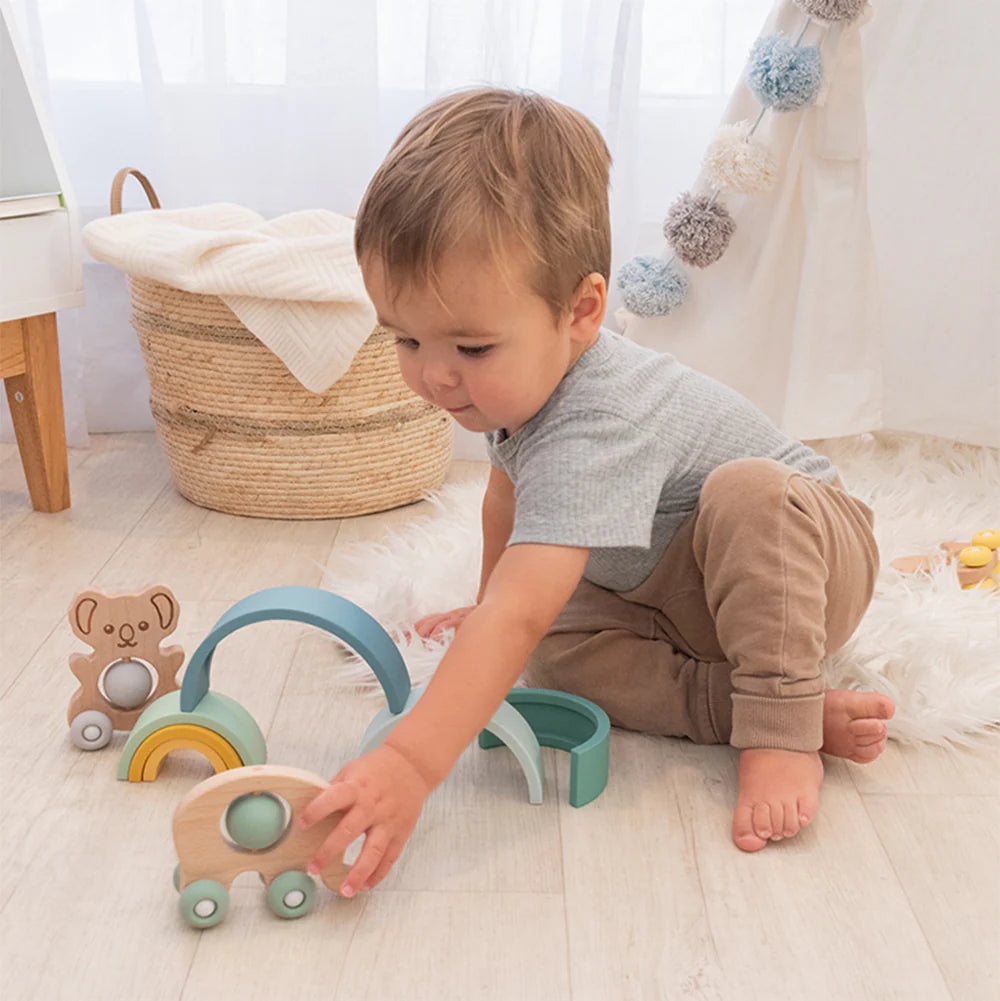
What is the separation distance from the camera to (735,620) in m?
0.93

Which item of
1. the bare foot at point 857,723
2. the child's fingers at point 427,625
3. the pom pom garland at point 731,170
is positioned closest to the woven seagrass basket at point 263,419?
the pom pom garland at point 731,170

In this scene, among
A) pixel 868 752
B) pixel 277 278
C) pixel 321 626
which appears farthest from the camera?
pixel 277 278

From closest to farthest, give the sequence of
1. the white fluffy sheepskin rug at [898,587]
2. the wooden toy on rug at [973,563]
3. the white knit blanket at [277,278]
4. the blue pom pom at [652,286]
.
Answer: the white fluffy sheepskin rug at [898,587] → the wooden toy on rug at [973,563] → the white knit blanket at [277,278] → the blue pom pom at [652,286]

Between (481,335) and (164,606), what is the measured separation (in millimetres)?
342

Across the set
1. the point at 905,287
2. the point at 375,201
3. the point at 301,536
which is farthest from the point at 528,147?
the point at 905,287

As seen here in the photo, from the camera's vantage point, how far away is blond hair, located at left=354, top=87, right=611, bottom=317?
0.80 meters

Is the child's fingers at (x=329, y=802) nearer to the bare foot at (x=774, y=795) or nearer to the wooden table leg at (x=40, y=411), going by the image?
the bare foot at (x=774, y=795)

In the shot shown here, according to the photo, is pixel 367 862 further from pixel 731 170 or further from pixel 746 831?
pixel 731 170

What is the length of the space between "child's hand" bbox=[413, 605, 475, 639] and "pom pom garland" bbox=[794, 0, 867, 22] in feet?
2.81

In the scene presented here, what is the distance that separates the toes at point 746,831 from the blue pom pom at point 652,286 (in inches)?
34.9

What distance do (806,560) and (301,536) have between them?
754 mm

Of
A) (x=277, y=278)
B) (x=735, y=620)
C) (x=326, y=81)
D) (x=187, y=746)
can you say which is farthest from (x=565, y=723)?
(x=326, y=81)

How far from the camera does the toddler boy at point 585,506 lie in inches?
31.6

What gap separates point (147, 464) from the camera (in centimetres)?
177
